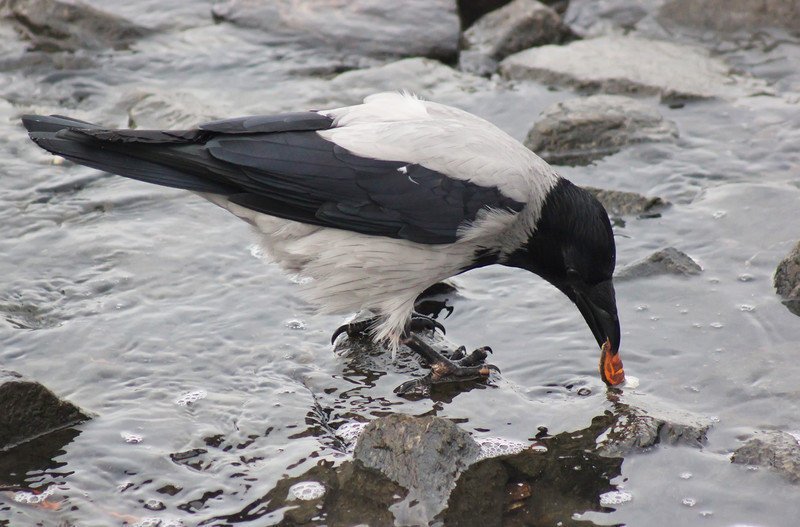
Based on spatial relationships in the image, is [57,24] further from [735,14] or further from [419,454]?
[419,454]

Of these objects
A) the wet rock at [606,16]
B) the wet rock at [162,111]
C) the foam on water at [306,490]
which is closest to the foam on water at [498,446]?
the foam on water at [306,490]

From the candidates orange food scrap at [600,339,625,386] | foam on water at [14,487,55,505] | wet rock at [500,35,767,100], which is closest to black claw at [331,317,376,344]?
orange food scrap at [600,339,625,386]

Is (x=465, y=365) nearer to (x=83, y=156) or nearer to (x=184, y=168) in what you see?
(x=184, y=168)

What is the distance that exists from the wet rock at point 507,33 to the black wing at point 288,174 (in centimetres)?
359

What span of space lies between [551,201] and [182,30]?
4.77 m

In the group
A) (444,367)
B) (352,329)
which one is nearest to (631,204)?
(444,367)

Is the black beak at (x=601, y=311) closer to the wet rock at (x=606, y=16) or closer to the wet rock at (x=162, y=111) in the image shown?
the wet rock at (x=162, y=111)

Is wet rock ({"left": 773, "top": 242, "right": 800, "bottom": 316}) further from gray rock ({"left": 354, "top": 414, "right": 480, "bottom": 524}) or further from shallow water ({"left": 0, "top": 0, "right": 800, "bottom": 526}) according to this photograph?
gray rock ({"left": 354, "top": 414, "right": 480, "bottom": 524})

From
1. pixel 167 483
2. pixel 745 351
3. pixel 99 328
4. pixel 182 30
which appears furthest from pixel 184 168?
pixel 182 30

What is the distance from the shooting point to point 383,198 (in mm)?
5227

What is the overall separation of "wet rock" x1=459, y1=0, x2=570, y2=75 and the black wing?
11.8 ft

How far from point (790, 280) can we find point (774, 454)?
61.0 inches

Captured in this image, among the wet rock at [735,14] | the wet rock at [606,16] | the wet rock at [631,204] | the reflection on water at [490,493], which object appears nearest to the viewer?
the reflection on water at [490,493]

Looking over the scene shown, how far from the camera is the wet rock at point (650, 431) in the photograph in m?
4.63
